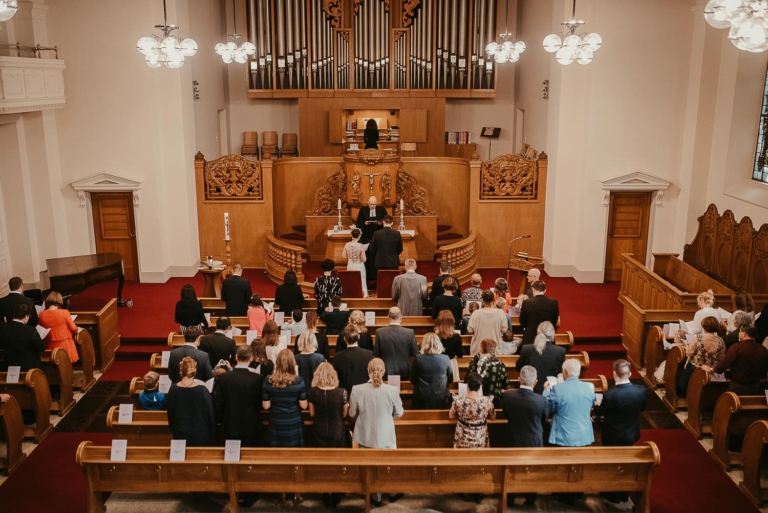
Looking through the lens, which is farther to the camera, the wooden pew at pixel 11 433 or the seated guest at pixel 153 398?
the wooden pew at pixel 11 433

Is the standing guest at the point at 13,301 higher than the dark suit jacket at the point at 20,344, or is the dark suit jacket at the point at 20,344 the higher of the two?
the standing guest at the point at 13,301

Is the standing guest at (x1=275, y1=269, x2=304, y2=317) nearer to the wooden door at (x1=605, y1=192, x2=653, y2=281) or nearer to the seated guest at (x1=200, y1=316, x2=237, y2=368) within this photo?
the seated guest at (x1=200, y1=316, x2=237, y2=368)

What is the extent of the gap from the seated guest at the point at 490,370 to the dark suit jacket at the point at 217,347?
8.62ft

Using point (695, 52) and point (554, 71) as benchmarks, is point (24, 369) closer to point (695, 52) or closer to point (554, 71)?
point (554, 71)

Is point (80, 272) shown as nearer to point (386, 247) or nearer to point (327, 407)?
point (386, 247)

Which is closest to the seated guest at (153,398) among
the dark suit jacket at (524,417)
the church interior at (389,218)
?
the church interior at (389,218)

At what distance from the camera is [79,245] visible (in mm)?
14125

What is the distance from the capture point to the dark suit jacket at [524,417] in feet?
21.4

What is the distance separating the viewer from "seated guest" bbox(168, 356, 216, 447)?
6.54 m

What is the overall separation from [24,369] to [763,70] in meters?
12.2

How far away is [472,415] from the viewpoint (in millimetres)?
6574

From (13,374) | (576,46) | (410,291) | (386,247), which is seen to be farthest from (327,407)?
(576,46)

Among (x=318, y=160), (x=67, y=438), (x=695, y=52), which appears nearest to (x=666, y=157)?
(x=695, y=52)

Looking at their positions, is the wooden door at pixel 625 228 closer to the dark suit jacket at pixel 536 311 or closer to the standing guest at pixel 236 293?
the dark suit jacket at pixel 536 311
